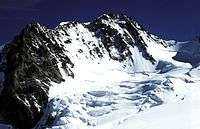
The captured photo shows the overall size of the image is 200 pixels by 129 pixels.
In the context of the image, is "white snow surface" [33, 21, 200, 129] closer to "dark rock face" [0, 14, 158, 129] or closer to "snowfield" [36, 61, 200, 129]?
"snowfield" [36, 61, 200, 129]

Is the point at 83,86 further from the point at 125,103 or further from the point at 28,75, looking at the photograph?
the point at 125,103

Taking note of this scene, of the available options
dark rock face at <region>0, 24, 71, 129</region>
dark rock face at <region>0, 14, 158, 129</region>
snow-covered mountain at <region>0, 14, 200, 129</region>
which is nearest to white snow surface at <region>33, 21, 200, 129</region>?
snow-covered mountain at <region>0, 14, 200, 129</region>

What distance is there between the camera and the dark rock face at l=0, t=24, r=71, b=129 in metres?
142

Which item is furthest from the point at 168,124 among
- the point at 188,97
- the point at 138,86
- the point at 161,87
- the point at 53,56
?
the point at 53,56

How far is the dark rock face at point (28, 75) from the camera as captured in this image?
142500mm

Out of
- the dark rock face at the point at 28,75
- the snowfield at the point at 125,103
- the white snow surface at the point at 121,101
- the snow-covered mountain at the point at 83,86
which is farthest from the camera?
the dark rock face at the point at 28,75

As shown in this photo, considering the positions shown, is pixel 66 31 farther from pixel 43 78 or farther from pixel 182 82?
pixel 182 82

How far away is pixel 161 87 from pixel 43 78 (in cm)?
3698

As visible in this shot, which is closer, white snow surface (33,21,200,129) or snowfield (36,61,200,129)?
snowfield (36,61,200,129)

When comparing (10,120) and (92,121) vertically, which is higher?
(10,120)

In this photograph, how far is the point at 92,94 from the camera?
136 meters

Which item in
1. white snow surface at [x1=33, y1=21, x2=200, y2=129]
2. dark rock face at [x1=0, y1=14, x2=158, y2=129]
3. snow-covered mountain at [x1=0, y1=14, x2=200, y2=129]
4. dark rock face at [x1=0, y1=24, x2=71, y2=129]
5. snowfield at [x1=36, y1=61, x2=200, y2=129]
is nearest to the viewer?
snowfield at [x1=36, y1=61, x2=200, y2=129]

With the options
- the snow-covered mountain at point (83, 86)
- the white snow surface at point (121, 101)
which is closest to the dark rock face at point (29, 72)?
the snow-covered mountain at point (83, 86)

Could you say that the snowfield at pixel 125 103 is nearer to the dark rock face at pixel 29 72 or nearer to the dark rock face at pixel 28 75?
the dark rock face at pixel 28 75
